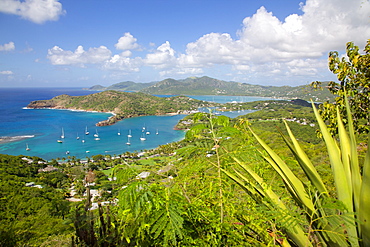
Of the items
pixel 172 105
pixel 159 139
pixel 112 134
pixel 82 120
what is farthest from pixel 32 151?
pixel 172 105

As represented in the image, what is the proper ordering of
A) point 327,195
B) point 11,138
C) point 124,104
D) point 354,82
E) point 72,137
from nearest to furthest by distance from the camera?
point 327,195, point 354,82, point 11,138, point 72,137, point 124,104

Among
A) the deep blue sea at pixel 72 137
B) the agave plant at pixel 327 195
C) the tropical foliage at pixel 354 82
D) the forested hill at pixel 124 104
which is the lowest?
the deep blue sea at pixel 72 137

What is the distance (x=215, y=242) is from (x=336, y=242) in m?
0.58

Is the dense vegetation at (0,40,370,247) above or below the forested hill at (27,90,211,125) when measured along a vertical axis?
above

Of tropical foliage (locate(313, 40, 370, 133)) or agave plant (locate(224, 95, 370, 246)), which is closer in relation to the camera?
agave plant (locate(224, 95, 370, 246))

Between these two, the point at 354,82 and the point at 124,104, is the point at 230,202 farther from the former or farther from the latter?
the point at 124,104

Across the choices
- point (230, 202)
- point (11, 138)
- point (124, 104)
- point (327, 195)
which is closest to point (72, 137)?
point (11, 138)

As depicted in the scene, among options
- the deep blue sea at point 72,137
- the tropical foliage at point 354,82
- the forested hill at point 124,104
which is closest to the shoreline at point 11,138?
the deep blue sea at point 72,137

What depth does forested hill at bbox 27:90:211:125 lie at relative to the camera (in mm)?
85750

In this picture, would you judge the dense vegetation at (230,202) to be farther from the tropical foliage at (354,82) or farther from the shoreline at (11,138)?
the shoreline at (11,138)

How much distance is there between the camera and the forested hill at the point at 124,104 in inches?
3376

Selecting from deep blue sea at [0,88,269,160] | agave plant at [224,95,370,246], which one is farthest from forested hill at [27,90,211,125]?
agave plant at [224,95,370,246]

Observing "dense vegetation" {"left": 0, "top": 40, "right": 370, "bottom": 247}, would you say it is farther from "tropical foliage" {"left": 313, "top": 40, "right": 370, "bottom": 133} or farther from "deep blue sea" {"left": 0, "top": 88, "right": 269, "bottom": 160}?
"deep blue sea" {"left": 0, "top": 88, "right": 269, "bottom": 160}

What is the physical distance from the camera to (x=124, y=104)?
88562 mm
